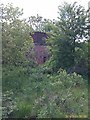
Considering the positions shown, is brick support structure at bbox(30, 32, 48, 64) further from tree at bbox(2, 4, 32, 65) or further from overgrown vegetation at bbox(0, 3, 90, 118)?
tree at bbox(2, 4, 32, 65)

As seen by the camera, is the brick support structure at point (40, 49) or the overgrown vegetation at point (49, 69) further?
the brick support structure at point (40, 49)

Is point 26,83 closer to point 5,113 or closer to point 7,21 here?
point 7,21

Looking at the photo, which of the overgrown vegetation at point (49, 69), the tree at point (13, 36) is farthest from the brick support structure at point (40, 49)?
the tree at point (13, 36)

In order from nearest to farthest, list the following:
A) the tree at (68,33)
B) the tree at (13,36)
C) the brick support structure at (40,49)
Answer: the tree at (13,36) → the tree at (68,33) → the brick support structure at (40,49)

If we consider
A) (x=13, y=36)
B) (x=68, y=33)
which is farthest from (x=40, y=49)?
(x=13, y=36)

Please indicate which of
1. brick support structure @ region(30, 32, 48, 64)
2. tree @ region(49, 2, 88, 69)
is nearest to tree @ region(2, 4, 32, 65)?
tree @ region(49, 2, 88, 69)

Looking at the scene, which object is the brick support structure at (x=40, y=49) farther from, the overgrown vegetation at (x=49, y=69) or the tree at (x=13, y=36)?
the tree at (x=13, y=36)

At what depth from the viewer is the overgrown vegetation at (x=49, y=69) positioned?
456 centimetres

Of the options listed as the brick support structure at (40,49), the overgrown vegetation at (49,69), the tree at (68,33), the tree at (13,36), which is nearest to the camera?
the overgrown vegetation at (49,69)

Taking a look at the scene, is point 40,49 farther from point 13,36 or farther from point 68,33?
point 13,36

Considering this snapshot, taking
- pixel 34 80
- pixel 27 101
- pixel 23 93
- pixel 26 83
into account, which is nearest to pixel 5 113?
pixel 27 101

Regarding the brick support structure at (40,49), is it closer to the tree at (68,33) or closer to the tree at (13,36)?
the tree at (68,33)

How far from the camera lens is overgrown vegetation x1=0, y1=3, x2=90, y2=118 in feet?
15.0

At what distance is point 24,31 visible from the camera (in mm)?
8289
